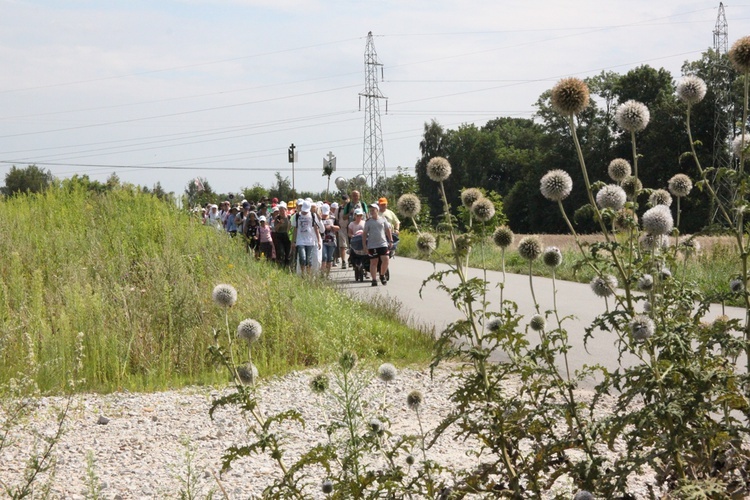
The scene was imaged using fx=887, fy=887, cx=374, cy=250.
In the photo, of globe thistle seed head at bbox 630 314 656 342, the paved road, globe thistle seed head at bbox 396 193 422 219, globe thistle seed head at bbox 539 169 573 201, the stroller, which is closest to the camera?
globe thistle seed head at bbox 630 314 656 342

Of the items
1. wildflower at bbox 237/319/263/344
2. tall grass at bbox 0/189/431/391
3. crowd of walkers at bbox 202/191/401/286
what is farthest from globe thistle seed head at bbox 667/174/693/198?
crowd of walkers at bbox 202/191/401/286

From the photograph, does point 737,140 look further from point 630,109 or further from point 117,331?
point 117,331

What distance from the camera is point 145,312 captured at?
984 centimetres

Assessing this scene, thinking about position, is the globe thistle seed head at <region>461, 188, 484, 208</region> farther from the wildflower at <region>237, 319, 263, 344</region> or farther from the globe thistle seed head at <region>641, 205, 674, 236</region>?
the wildflower at <region>237, 319, 263, 344</region>

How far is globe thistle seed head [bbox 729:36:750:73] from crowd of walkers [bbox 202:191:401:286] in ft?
39.9

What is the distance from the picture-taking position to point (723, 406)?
11.4ft

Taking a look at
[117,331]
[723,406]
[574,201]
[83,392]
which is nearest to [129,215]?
[117,331]

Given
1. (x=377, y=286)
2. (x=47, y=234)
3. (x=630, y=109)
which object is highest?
(x=630, y=109)

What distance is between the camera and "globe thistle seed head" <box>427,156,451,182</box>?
4.75 metres

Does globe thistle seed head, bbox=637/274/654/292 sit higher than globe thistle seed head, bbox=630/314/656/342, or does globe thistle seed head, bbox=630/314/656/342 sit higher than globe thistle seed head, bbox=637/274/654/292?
globe thistle seed head, bbox=637/274/654/292

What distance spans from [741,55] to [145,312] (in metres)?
7.19

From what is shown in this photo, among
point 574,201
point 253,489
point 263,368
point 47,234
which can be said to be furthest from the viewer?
point 574,201

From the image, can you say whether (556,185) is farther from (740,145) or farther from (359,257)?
(359,257)

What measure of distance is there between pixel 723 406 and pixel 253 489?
9.74ft
